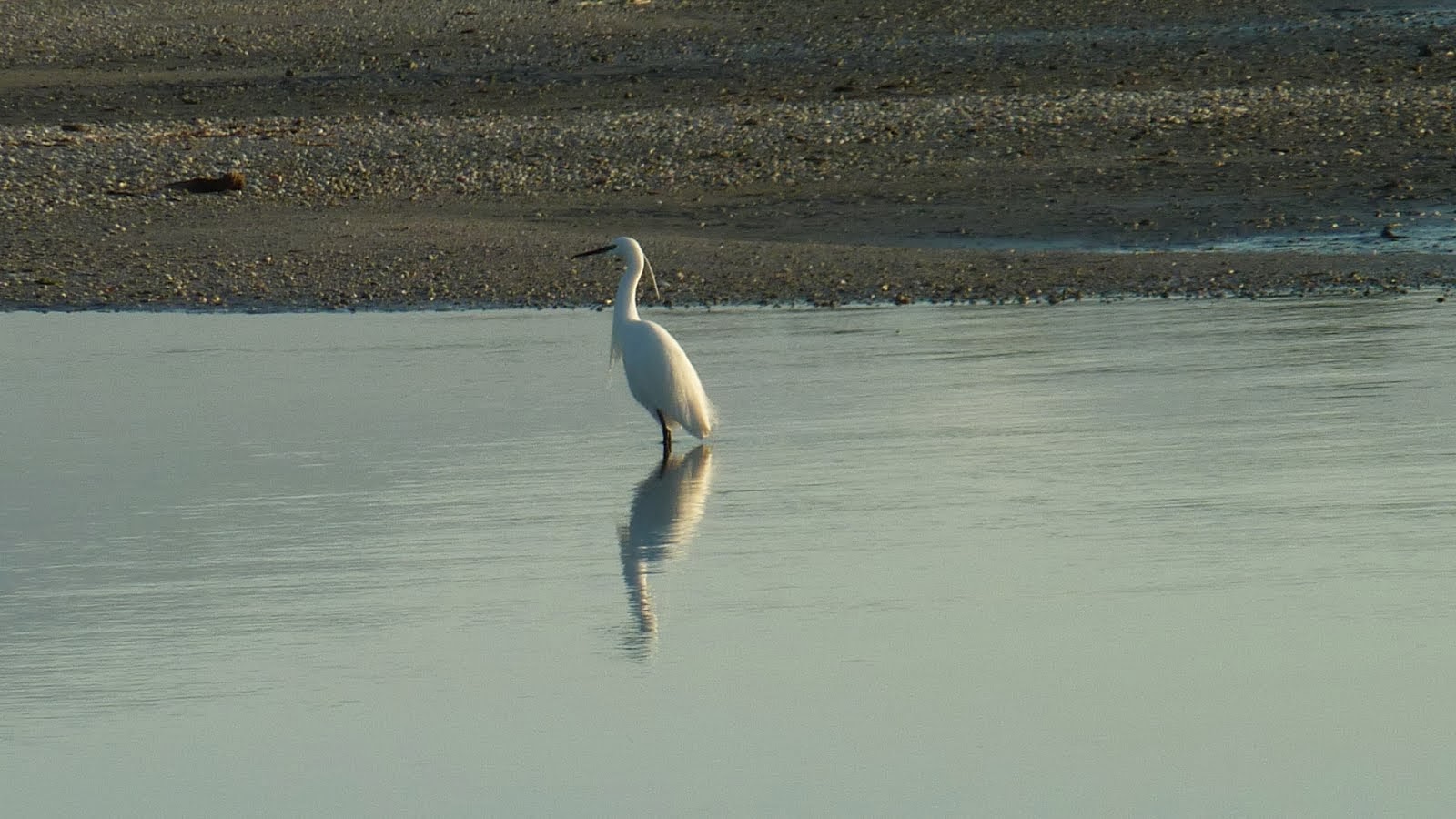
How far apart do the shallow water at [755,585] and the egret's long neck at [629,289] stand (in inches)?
19.3

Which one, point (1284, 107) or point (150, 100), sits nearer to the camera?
point (1284, 107)

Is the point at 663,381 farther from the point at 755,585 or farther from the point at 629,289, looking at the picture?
the point at 755,585

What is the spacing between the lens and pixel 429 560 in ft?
24.7

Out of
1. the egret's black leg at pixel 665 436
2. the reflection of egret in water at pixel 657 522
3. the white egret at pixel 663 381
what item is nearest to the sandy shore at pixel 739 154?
the white egret at pixel 663 381

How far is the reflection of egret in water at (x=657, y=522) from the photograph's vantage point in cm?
681

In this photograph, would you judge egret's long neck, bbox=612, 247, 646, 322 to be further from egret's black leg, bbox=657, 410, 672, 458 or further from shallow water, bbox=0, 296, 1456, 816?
egret's black leg, bbox=657, 410, 672, 458

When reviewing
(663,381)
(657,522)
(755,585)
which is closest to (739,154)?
(663,381)

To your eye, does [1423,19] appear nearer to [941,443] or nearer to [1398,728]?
[941,443]

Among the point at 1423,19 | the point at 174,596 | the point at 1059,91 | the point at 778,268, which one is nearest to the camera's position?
the point at 174,596

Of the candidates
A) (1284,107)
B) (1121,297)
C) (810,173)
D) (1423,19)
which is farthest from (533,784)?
(1423,19)

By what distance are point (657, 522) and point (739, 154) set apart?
37.8 ft

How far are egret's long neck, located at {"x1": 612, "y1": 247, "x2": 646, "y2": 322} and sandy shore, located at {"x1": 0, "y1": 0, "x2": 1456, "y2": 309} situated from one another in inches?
119

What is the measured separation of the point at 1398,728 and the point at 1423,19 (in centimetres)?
2344

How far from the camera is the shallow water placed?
5.36m
